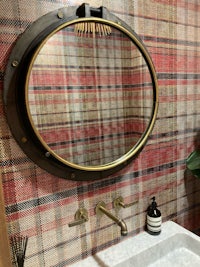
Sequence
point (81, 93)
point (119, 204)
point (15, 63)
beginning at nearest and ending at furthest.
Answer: point (15, 63) → point (81, 93) → point (119, 204)

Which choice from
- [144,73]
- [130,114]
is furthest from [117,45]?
[130,114]

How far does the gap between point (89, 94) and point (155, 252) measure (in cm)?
81

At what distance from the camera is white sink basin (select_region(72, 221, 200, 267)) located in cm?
93

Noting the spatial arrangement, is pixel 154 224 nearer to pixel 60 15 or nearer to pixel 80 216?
pixel 80 216

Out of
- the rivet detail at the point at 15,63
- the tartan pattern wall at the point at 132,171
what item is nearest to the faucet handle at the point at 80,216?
the tartan pattern wall at the point at 132,171

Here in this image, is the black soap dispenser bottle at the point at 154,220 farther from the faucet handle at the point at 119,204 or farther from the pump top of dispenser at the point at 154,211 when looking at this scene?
the faucet handle at the point at 119,204

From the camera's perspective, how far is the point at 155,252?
103 centimetres

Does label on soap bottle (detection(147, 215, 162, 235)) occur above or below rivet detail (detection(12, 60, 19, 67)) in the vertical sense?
below

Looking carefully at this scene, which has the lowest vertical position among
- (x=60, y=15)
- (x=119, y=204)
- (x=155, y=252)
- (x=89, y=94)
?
(x=155, y=252)

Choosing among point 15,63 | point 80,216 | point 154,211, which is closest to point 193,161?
point 154,211

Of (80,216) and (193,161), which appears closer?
(80,216)

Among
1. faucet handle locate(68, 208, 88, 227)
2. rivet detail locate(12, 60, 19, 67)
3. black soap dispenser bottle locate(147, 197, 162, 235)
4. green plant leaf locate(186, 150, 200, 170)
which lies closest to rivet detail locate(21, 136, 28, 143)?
rivet detail locate(12, 60, 19, 67)

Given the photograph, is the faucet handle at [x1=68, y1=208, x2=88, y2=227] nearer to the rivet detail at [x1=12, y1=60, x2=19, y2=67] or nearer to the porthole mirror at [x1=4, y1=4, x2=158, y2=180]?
the porthole mirror at [x1=4, y1=4, x2=158, y2=180]

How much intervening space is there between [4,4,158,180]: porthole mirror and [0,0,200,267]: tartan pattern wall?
1.7 inches
